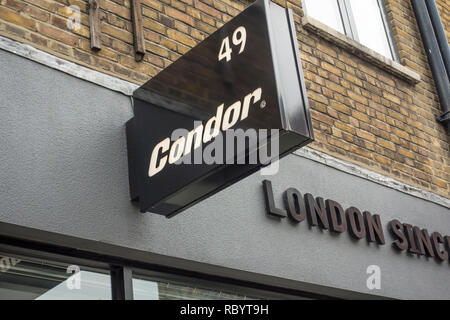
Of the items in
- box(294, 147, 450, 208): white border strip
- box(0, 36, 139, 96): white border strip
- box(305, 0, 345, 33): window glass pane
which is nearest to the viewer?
box(0, 36, 139, 96): white border strip

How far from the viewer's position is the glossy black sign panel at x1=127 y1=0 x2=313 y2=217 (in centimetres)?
319

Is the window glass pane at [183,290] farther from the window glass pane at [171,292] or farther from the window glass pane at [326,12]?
the window glass pane at [326,12]

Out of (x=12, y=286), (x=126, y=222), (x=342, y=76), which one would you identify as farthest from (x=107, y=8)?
(x=342, y=76)

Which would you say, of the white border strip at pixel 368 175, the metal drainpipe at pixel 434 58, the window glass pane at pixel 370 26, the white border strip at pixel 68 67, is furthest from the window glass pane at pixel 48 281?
the metal drainpipe at pixel 434 58

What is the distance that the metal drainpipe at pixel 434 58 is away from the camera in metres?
6.44

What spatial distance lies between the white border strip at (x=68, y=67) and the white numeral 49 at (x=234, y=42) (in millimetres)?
841

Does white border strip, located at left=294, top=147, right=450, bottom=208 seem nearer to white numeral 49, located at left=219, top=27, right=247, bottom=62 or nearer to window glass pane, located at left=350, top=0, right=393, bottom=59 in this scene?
window glass pane, located at left=350, top=0, right=393, bottom=59

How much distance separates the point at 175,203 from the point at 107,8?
1359 millimetres

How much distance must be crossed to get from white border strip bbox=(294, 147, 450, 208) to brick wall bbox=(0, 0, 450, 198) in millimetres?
67

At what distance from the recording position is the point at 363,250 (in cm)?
505

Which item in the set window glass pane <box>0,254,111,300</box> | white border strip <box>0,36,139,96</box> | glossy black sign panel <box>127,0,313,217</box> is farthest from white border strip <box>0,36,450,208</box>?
window glass pane <box>0,254,111,300</box>

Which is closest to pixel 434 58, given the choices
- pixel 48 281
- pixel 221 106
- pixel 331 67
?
pixel 331 67

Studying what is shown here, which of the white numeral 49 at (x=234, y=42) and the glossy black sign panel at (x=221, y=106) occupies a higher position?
the white numeral 49 at (x=234, y=42)

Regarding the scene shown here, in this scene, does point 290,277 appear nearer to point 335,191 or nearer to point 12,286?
point 335,191
